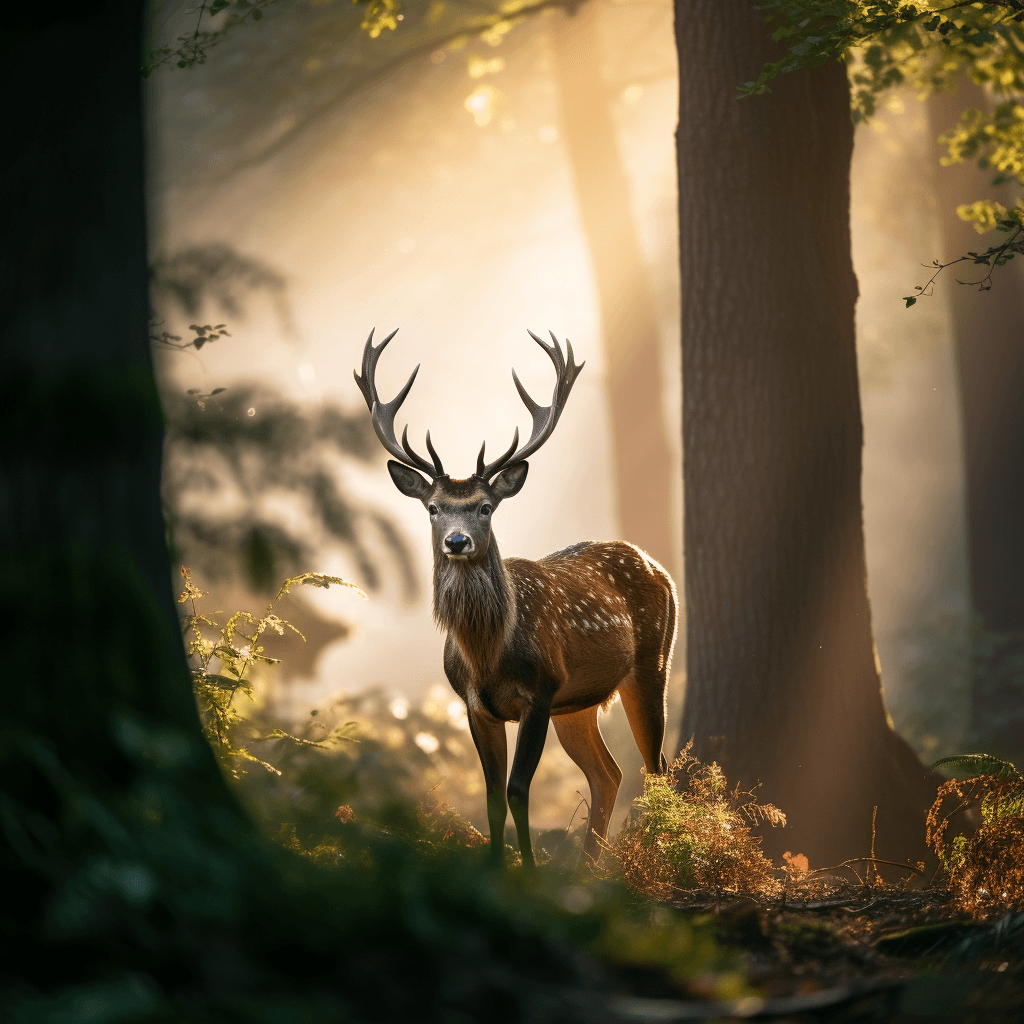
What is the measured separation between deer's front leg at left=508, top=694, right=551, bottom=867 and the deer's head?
0.78 m

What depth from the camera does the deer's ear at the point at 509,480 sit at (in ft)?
15.4

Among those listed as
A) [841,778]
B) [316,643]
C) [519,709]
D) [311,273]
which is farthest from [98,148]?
[311,273]

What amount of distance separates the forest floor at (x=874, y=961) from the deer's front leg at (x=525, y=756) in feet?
2.95

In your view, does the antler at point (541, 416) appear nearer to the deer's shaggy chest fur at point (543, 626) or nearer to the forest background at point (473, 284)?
the deer's shaggy chest fur at point (543, 626)

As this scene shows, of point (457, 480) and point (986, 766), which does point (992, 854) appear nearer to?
point (986, 766)

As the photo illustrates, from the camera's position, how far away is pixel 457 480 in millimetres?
4602

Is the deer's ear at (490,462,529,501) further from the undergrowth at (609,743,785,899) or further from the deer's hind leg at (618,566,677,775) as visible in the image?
the undergrowth at (609,743,785,899)

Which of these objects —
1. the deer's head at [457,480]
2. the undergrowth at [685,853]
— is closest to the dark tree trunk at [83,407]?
the deer's head at [457,480]

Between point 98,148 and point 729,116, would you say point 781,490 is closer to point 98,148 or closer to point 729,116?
point 729,116

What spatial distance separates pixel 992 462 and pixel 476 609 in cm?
1072

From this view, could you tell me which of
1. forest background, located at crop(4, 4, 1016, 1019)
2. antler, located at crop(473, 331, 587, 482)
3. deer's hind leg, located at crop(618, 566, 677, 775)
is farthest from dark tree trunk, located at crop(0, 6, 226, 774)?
deer's hind leg, located at crop(618, 566, 677, 775)

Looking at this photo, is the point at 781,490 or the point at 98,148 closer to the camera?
the point at 98,148

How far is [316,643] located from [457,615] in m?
4.99

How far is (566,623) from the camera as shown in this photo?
16.2 ft
